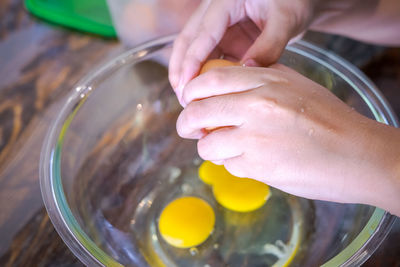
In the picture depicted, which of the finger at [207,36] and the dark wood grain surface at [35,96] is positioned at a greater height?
the finger at [207,36]

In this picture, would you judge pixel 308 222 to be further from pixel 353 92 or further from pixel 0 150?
pixel 0 150

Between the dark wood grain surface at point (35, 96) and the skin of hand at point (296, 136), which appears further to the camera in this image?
the dark wood grain surface at point (35, 96)

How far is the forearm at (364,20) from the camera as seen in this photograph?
3.37ft

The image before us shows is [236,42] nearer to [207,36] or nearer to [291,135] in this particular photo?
[207,36]

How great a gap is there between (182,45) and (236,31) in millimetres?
144

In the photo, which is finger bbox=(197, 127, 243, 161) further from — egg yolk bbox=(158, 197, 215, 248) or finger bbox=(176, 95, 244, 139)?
egg yolk bbox=(158, 197, 215, 248)

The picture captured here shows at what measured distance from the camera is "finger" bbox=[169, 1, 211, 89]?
785mm

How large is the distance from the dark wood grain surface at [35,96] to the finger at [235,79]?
1.45 feet

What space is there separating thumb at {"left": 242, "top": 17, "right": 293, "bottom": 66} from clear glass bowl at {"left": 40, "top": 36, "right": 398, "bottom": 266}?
0.21 metres

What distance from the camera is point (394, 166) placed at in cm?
61

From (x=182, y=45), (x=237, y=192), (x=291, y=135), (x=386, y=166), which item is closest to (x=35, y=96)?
(x=182, y=45)

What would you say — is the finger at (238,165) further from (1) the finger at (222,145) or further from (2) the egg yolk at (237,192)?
(2) the egg yolk at (237,192)

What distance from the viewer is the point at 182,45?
0.80 metres

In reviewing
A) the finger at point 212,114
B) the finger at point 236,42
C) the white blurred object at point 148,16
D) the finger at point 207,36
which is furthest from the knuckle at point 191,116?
the white blurred object at point 148,16
